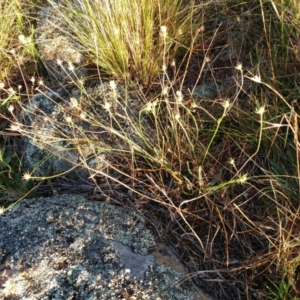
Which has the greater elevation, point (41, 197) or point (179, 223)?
point (41, 197)

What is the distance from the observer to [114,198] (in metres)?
1.85

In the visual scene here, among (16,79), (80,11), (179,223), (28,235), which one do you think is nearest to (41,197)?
(28,235)

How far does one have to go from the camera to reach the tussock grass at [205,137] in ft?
5.30

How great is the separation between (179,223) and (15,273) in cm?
58

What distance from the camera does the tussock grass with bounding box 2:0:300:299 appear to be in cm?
162

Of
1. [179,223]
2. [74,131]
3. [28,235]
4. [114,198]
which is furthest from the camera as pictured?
[74,131]

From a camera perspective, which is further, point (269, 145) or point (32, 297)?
point (269, 145)

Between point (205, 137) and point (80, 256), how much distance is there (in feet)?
2.39

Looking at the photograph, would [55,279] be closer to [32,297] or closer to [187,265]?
[32,297]

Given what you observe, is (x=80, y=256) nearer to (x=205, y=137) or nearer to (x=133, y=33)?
(x=205, y=137)

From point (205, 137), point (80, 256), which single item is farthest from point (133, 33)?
point (80, 256)

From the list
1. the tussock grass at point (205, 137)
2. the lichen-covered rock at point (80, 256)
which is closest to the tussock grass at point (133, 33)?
the tussock grass at point (205, 137)

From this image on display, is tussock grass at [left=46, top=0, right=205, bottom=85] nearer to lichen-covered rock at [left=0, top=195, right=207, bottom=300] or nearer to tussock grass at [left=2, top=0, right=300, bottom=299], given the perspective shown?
tussock grass at [left=2, top=0, right=300, bottom=299]

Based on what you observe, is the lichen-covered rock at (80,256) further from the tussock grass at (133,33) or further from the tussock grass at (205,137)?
the tussock grass at (133,33)
